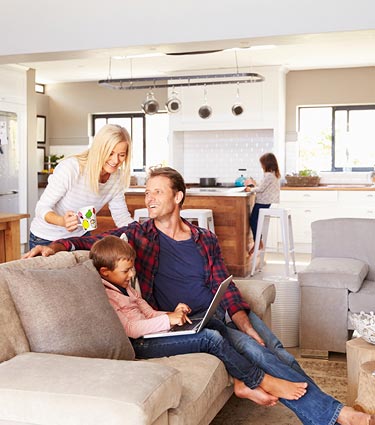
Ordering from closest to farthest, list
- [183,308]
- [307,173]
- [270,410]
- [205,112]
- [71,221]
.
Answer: [183,308]
[71,221]
[270,410]
[205,112]
[307,173]

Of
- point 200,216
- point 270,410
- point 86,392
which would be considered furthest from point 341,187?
point 86,392

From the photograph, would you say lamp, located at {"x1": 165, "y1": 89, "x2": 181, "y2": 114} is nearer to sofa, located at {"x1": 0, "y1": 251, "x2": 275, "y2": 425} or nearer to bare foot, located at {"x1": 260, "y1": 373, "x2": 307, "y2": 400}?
sofa, located at {"x1": 0, "y1": 251, "x2": 275, "y2": 425}

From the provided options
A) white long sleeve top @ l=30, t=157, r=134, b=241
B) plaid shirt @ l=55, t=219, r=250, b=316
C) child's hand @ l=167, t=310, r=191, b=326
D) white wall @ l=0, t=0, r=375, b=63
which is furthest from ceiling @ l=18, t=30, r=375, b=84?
child's hand @ l=167, t=310, r=191, b=326

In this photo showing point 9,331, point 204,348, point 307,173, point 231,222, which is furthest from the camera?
point 307,173

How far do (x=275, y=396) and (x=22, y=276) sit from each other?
112cm

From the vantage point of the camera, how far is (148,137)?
35.0 feet

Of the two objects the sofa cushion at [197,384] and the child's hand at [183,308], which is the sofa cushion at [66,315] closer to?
the sofa cushion at [197,384]

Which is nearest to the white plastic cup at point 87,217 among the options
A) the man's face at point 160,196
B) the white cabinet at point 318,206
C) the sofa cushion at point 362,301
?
the man's face at point 160,196

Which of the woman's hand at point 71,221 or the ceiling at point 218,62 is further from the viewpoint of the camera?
the ceiling at point 218,62

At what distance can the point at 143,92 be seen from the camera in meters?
10.2

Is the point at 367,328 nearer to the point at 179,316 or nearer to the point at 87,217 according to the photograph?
the point at 179,316

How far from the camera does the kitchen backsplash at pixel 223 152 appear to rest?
9.72m

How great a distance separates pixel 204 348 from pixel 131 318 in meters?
0.34

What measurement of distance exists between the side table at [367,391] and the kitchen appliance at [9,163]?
21.4 ft
